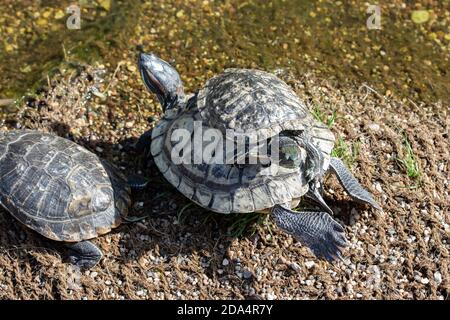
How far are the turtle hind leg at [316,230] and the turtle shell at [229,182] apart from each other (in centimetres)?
13

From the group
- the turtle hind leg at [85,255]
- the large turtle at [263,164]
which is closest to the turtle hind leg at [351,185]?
the large turtle at [263,164]

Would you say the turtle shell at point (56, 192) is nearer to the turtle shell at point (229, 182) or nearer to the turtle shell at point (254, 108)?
the turtle shell at point (229, 182)

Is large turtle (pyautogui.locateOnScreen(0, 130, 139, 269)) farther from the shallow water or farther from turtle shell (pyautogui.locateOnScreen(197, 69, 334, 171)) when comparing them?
the shallow water

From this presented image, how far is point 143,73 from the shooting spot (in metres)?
5.32

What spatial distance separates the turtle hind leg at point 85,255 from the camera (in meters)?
4.62

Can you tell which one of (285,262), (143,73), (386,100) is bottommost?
(285,262)

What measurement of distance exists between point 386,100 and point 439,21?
1.39 meters

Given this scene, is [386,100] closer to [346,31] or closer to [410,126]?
[410,126]

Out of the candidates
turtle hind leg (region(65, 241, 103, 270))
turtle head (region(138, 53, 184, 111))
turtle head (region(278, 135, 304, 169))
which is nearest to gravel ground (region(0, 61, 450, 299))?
turtle hind leg (region(65, 241, 103, 270))

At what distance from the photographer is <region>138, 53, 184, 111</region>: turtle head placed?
525 cm

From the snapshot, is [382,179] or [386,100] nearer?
[382,179]

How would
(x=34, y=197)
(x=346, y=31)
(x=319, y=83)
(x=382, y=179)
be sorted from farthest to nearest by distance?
1. (x=346, y=31)
2. (x=319, y=83)
3. (x=382, y=179)
4. (x=34, y=197)

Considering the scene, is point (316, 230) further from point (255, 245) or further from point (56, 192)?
point (56, 192)

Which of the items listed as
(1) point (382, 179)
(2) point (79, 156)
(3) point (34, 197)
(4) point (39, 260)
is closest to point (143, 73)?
(2) point (79, 156)
